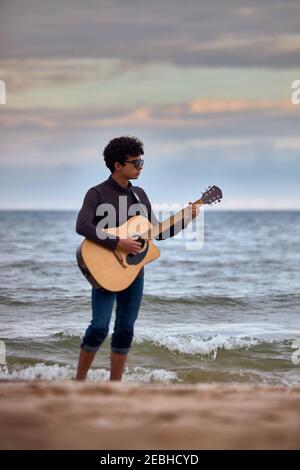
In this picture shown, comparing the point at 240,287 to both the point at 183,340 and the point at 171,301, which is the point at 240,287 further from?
the point at 183,340

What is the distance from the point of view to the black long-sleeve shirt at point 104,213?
4551mm

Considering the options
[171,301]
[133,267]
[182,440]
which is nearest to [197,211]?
[133,267]

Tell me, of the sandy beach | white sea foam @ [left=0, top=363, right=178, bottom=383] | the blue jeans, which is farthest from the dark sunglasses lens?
white sea foam @ [left=0, top=363, right=178, bottom=383]

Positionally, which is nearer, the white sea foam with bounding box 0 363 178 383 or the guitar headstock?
the guitar headstock

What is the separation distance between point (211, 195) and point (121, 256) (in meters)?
0.69

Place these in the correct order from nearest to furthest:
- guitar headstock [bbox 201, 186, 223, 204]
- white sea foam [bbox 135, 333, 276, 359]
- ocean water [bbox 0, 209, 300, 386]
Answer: guitar headstock [bbox 201, 186, 223, 204] < ocean water [bbox 0, 209, 300, 386] < white sea foam [bbox 135, 333, 276, 359]

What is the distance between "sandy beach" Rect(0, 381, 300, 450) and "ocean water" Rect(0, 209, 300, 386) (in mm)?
3258

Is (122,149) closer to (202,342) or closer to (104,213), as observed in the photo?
(104,213)

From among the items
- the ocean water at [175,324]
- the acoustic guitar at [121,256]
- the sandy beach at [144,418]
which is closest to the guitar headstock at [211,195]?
the acoustic guitar at [121,256]

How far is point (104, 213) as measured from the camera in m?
4.68

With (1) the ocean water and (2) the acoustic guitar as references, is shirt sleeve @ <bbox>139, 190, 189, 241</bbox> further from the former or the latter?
(1) the ocean water

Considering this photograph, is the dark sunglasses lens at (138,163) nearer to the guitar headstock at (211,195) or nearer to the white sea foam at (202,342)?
the guitar headstock at (211,195)

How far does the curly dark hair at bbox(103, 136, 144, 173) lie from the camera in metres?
4.75
